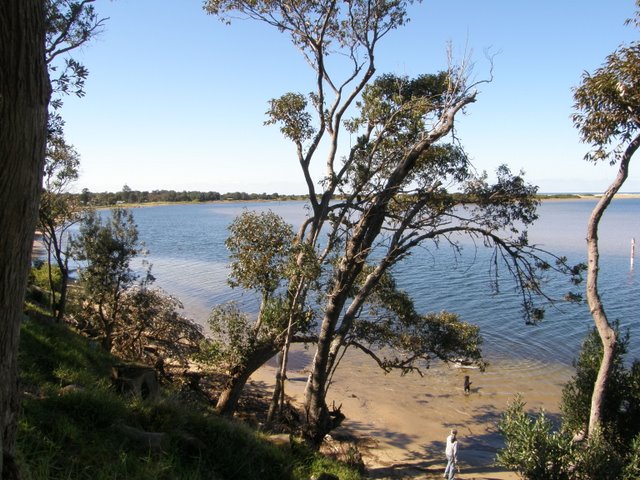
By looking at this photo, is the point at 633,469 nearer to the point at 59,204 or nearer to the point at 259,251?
the point at 259,251

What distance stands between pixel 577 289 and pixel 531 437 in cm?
2746

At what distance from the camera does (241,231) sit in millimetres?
11641

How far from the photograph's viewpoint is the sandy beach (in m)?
14.8

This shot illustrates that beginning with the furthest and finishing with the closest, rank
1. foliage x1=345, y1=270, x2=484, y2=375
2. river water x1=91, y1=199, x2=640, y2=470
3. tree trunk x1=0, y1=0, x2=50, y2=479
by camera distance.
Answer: river water x1=91, y1=199, x2=640, y2=470 < foliage x1=345, y1=270, x2=484, y2=375 < tree trunk x1=0, y1=0, x2=50, y2=479

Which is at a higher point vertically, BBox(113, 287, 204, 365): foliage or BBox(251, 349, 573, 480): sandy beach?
BBox(113, 287, 204, 365): foliage

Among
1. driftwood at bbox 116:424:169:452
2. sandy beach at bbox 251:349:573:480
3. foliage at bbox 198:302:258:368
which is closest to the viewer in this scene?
driftwood at bbox 116:424:169:452

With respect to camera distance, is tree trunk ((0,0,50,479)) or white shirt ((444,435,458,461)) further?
white shirt ((444,435,458,461))

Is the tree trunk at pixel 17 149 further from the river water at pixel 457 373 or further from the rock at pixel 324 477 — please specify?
the river water at pixel 457 373

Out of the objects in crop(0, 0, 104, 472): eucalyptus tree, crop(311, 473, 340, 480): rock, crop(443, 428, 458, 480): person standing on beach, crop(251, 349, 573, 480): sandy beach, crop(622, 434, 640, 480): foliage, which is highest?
crop(0, 0, 104, 472): eucalyptus tree

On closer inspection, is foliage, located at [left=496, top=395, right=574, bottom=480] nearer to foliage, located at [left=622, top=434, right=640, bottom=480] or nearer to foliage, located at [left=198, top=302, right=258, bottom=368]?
foliage, located at [left=622, top=434, right=640, bottom=480]

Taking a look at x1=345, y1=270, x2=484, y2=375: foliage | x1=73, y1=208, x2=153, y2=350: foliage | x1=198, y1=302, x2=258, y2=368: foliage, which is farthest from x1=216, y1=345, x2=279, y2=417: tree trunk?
x1=73, y1=208, x2=153, y2=350: foliage

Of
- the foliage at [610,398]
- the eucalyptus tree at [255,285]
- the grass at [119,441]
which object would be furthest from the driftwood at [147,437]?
the foliage at [610,398]

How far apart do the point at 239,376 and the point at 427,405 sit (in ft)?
31.3

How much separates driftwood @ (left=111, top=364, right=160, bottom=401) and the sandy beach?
719 centimetres
